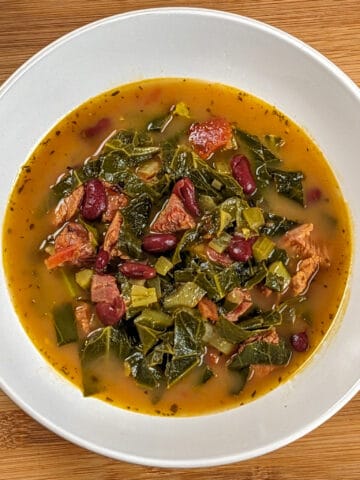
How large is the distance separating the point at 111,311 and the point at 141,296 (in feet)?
0.65

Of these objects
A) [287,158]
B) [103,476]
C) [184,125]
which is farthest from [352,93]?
[103,476]

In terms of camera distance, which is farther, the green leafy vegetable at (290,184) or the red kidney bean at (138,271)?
the green leafy vegetable at (290,184)

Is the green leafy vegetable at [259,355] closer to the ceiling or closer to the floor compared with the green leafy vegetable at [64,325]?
closer to the floor

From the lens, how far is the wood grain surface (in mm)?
4359

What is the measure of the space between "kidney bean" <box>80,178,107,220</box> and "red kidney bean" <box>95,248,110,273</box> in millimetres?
244

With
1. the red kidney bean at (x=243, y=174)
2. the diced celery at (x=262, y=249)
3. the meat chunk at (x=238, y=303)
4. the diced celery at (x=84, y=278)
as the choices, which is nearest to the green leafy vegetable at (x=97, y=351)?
the diced celery at (x=84, y=278)

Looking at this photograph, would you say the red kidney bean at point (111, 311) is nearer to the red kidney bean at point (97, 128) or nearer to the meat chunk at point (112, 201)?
the meat chunk at point (112, 201)

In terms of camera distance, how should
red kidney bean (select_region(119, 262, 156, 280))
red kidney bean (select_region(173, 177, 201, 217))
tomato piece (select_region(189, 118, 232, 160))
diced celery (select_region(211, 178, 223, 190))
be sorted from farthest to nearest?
tomato piece (select_region(189, 118, 232, 160)), diced celery (select_region(211, 178, 223, 190)), red kidney bean (select_region(173, 177, 201, 217)), red kidney bean (select_region(119, 262, 156, 280))

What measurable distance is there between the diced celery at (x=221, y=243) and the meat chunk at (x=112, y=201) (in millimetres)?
602

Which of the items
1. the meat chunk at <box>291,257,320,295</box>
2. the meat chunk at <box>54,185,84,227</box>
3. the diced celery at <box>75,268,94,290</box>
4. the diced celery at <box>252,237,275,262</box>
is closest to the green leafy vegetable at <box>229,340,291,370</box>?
the meat chunk at <box>291,257,320,295</box>

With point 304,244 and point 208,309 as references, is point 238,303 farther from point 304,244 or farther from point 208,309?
point 304,244

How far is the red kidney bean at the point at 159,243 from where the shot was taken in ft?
14.2

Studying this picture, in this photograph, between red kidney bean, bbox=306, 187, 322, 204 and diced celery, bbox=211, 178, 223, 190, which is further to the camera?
red kidney bean, bbox=306, 187, 322, 204

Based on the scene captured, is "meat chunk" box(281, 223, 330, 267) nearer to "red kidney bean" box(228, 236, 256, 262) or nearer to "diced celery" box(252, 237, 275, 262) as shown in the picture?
"diced celery" box(252, 237, 275, 262)
